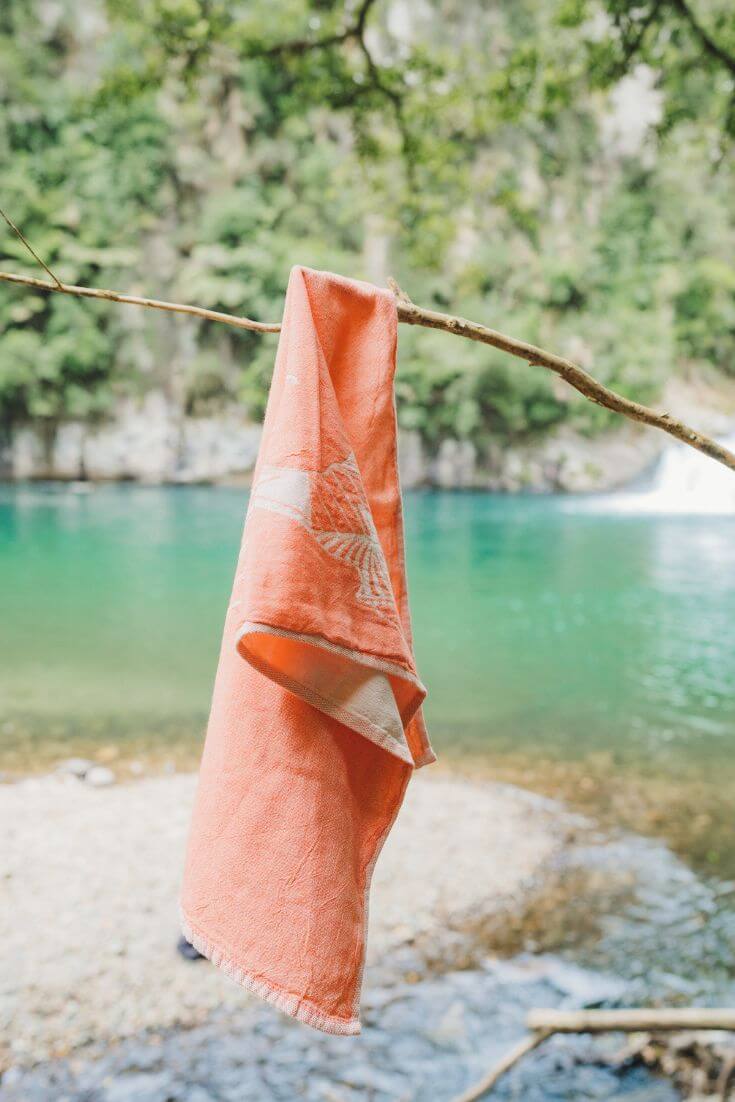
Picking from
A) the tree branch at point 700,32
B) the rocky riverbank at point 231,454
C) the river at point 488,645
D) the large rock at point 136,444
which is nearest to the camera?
the tree branch at point 700,32

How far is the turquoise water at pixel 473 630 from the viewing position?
18.4 feet

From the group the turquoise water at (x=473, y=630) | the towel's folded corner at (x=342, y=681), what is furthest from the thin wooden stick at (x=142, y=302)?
the turquoise water at (x=473, y=630)

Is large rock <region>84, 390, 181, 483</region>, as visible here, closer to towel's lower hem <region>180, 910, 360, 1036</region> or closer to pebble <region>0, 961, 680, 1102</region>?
pebble <region>0, 961, 680, 1102</region>

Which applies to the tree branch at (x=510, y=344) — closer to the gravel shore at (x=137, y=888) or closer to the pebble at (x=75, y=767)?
the gravel shore at (x=137, y=888)

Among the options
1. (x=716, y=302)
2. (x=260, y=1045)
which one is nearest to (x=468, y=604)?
(x=260, y=1045)

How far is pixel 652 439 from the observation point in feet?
72.5

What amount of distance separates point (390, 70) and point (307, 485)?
4558 millimetres

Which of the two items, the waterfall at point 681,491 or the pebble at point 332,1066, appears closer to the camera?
the pebble at point 332,1066

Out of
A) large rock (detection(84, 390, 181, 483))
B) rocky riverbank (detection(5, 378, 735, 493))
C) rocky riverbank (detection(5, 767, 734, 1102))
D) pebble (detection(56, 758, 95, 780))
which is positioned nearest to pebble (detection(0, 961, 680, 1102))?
rocky riverbank (detection(5, 767, 734, 1102))

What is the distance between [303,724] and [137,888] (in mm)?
2922

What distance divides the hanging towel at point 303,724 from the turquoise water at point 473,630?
430 cm

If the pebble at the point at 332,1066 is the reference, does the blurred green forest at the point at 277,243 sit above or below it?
above

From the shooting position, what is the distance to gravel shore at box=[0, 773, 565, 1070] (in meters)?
2.68

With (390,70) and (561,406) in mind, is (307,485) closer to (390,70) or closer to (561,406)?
(390,70)
